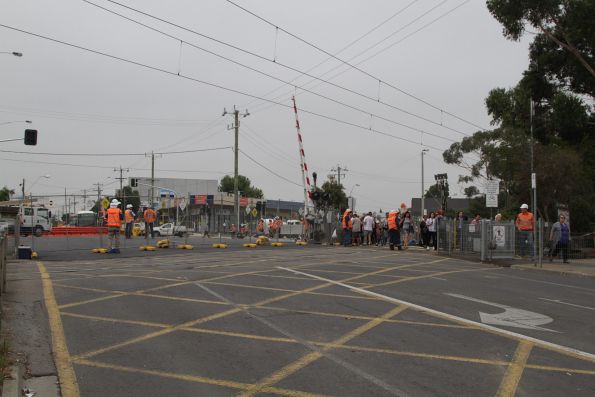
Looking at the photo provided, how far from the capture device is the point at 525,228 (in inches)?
760

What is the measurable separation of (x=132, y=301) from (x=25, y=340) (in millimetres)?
2695

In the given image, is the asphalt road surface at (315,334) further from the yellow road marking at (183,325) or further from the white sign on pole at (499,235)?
the white sign on pole at (499,235)

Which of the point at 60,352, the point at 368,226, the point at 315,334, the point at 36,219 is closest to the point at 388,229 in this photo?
the point at 368,226

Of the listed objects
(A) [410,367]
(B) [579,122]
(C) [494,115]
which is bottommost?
(A) [410,367]

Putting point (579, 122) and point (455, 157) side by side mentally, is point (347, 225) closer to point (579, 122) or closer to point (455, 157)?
point (579, 122)

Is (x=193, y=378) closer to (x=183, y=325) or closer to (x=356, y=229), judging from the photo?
(x=183, y=325)

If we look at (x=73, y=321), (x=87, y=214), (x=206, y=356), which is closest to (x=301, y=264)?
(x=73, y=321)

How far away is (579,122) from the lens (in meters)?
26.1

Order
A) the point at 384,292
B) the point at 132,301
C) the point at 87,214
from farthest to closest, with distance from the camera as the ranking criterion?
1. the point at 87,214
2. the point at 384,292
3. the point at 132,301

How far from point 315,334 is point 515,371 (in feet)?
7.96

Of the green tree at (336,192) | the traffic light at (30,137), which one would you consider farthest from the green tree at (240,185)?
the traffic light at (30,137)

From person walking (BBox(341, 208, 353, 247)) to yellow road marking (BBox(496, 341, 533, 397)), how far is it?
18.5 metres

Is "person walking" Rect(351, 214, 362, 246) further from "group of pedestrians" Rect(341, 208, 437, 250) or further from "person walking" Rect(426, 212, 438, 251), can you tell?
"person walking" Rect(426, 212, 438, 251)

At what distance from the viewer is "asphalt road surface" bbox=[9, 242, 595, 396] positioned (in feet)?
17.5
